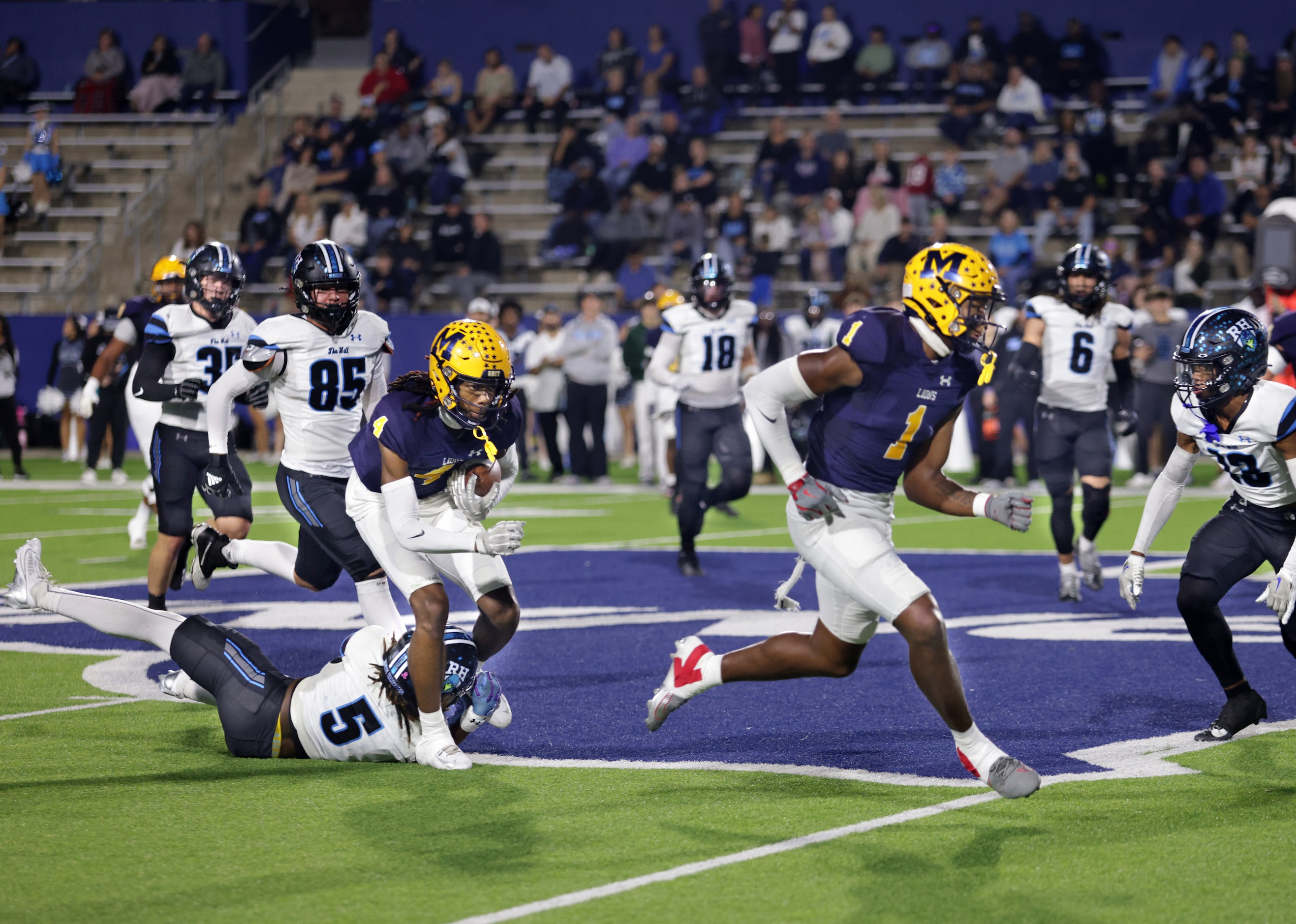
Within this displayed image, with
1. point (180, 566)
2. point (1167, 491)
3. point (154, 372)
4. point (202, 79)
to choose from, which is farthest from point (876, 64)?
point (1167, 491)

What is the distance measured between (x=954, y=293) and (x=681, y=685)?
170cm

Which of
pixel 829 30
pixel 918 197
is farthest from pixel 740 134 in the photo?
pixel 918 197

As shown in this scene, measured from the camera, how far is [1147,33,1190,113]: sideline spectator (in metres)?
22.4

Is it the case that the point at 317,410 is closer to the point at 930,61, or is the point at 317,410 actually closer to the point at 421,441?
the point at 421,441

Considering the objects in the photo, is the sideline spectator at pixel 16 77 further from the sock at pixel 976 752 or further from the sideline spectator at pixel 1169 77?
the sock at pixel 976 752

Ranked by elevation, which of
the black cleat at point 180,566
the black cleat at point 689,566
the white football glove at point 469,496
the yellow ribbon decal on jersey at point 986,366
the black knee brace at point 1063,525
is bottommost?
the black cleat at point 689,566

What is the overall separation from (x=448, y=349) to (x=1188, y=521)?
34.3ft

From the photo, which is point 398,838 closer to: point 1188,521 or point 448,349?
point 448,349

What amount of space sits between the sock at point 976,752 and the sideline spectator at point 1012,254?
627 inches

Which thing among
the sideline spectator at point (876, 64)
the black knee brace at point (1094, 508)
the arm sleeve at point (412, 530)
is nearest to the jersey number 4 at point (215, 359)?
the arm sleeve at point (412, 530)

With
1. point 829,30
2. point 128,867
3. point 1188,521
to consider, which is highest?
point 829,30

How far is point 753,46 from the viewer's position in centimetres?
2486

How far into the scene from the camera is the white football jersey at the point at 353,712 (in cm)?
546

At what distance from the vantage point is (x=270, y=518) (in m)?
14.5
